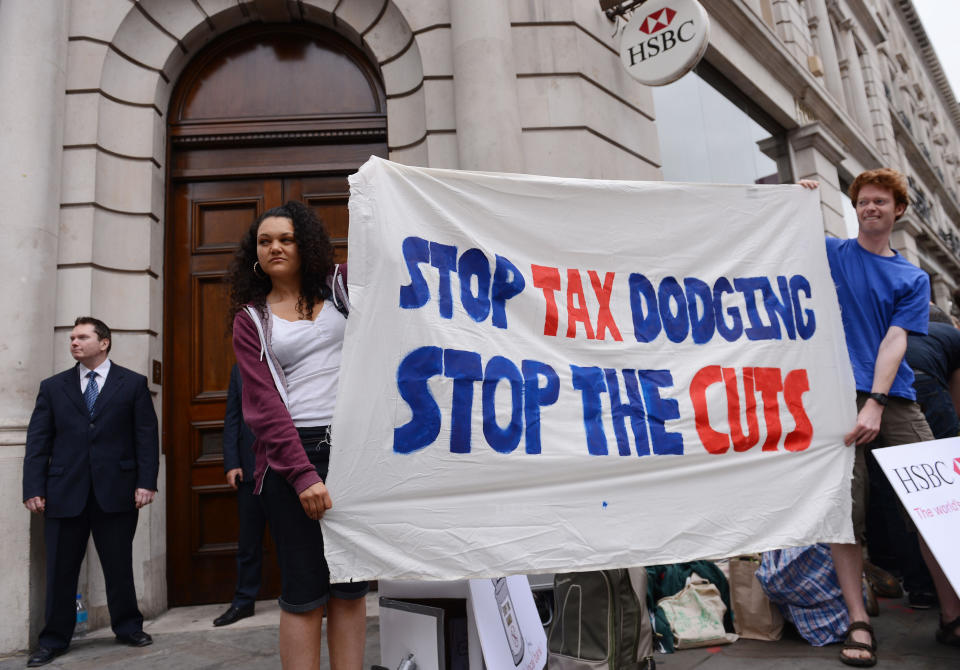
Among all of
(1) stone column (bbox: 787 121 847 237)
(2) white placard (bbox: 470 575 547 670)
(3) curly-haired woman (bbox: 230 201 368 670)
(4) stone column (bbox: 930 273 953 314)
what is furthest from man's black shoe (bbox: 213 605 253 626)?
(4) stone column (bbox: 930 273 953 314)

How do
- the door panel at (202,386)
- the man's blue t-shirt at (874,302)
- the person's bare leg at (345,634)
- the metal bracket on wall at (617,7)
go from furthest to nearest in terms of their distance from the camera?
the metal bracket on wall at (617,7) → the door panel at (202,386) → the man's blue t-shirt at (874,302) → the person's bare leg at (345,634)

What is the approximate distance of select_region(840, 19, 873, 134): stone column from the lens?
554 inches

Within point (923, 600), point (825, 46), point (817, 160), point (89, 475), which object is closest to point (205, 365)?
point (89, 475)

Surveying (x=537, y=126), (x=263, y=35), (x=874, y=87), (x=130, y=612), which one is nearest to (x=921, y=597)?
(x=537, y=126)

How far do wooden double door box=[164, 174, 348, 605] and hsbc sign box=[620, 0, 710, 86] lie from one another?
112 inches

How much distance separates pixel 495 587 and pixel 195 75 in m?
5.41

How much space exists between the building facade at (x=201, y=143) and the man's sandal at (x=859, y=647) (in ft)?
12.1

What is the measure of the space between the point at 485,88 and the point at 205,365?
10.7 feet

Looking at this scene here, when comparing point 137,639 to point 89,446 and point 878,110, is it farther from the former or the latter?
point 878,110

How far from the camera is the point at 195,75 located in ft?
19.5

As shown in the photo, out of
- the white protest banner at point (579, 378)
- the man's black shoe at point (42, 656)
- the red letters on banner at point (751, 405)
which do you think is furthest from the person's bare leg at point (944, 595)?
the man's black shoe at point (42, 656)

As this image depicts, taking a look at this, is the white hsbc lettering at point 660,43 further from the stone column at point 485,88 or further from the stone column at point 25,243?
the stone column at point 25,243

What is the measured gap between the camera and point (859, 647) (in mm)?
3092

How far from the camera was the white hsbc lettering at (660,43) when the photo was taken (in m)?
5.39
